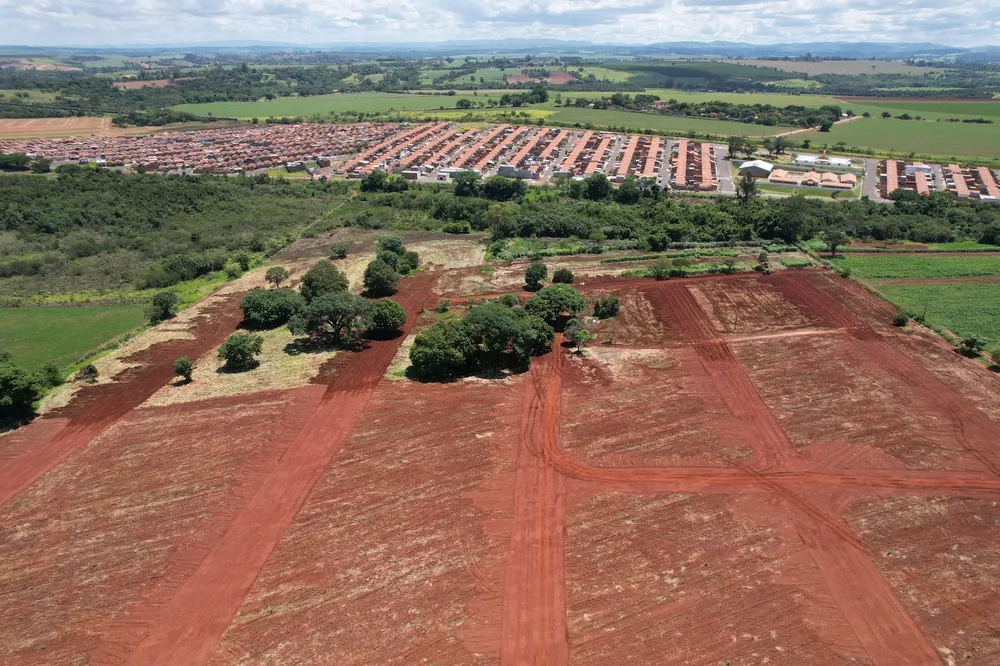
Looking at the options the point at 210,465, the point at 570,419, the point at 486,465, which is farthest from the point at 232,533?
the point at 570,419

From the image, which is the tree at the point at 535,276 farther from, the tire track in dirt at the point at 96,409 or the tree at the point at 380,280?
the tire track in dirt at the point at 96,409

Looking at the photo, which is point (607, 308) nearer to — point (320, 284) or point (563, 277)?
point (563, 277)

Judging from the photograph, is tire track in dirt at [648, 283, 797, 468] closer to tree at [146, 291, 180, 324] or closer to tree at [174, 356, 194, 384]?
tree at [174, 356, 194, 384]

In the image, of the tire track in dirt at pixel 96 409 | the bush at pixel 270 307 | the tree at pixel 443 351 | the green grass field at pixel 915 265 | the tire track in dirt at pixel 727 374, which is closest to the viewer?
the tire track in dirt at pixel 96 409

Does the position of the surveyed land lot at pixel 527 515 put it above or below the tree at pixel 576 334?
below

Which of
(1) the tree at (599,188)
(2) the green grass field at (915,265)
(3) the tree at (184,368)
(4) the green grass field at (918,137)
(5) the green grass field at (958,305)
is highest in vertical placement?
(4) the green grass field at (918,137)

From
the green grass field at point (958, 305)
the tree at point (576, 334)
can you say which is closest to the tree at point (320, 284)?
the tree at point (576, 334)

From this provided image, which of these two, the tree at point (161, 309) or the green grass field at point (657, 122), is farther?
the green grass field at point (657, 122)

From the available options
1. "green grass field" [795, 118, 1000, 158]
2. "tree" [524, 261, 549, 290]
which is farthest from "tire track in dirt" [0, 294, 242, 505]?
"green grass field" [795, 118, 1000, 158]
